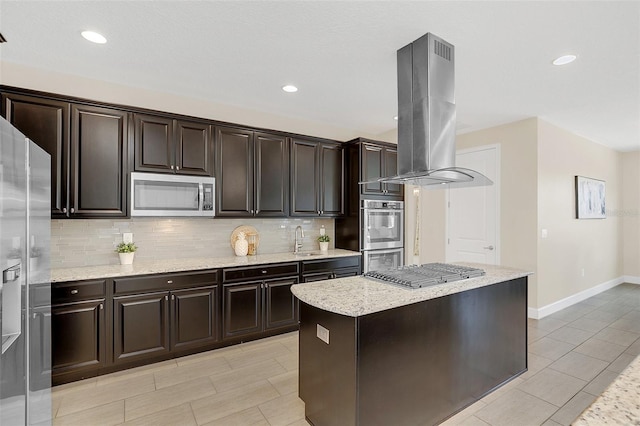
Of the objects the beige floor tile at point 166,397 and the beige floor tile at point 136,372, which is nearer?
the beige floor tile at point 166,397

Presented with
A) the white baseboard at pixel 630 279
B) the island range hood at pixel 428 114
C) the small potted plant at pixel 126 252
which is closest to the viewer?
the island range hood at pixel 428 114

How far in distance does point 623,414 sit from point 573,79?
3.55 metres

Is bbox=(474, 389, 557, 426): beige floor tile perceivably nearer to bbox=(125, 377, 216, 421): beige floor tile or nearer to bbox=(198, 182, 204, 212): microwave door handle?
bbox=(125, 377, 216, 421): beige floor tile

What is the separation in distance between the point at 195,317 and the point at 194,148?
1.75 metres

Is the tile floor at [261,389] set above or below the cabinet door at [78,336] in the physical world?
below

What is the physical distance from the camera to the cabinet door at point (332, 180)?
4.38 metres

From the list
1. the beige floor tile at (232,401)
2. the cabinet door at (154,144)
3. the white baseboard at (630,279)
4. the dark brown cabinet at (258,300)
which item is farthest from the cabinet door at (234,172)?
the white baseboard at (630,279)

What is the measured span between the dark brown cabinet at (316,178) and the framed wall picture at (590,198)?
388 centimetres

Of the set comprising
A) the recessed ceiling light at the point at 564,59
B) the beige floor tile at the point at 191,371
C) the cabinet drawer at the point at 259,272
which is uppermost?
the recessed ceiling light at the point at 564,59

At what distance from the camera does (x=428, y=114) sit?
2.40 m

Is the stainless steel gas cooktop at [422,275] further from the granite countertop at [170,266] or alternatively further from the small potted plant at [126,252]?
the small potted plant at [126,252]

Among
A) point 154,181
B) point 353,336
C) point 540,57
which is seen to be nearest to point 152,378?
point 154,181

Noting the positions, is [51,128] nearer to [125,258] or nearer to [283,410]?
[125,258]

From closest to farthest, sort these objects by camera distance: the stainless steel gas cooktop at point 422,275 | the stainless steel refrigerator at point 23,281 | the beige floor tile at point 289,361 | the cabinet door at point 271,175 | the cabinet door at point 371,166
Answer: the stainless steel refrigerator at point 23,281 < the stainless steel gas cooktop at point 422,275 < the beige floor tile at point 289,361 < the cabinet door at point 271,175 < the cabinet door at point 371,166
